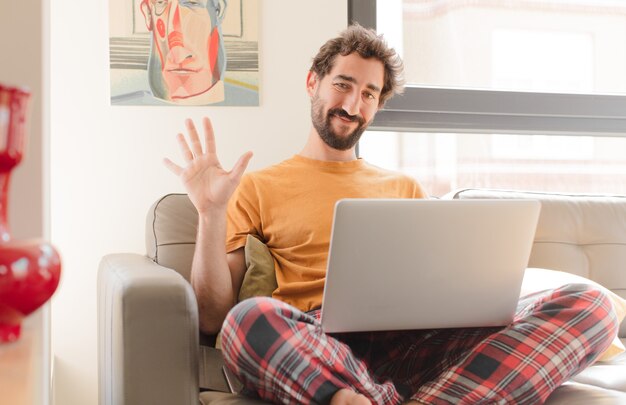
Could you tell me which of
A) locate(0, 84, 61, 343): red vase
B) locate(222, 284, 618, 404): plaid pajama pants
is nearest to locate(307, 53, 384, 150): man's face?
locate(222, 284, 618, 404): plaid pajama pants

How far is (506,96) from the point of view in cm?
294

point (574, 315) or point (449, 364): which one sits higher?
point (574, 315)

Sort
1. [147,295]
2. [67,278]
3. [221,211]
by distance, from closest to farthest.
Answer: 1. [147,295]
2. [221,211]
3. [67,278]

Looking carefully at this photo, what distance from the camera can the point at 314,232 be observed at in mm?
1986

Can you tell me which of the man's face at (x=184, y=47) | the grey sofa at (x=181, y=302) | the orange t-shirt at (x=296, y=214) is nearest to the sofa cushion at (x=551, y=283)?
the grey sofa at (x=181, y=302)

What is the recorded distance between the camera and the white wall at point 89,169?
2.35 metres

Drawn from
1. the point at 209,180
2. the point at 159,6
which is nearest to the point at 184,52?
the point at 159,6

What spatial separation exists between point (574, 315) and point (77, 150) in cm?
149

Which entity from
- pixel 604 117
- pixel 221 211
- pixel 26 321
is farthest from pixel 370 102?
pixel 26 321

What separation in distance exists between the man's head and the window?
51 centimetres

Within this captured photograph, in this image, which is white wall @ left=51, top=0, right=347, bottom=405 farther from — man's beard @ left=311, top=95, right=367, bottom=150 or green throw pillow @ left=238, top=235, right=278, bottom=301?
green throw pillow @ left=238, top=235, right=278, bottom=301

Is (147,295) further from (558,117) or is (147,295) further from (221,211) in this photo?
(558,117)

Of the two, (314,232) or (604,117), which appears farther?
(604,117)

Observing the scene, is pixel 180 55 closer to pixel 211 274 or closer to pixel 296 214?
pixel 296 214
